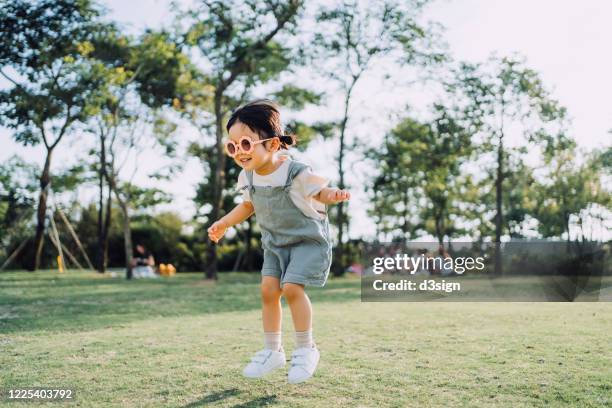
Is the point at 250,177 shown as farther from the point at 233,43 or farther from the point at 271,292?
the point at 233,43

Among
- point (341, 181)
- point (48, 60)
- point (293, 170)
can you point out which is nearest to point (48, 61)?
point (48, 60)

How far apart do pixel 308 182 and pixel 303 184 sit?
3cm

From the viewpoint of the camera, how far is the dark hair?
3963mm

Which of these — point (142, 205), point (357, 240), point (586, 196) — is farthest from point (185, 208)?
point (586, 196)

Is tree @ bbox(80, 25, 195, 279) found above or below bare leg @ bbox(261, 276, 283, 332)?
above

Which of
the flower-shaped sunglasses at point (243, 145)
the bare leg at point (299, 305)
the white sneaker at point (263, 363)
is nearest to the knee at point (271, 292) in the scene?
the bare leg at point (299, 305)

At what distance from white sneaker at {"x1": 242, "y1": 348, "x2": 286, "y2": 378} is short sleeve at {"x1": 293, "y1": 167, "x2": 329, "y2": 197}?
1.04 m

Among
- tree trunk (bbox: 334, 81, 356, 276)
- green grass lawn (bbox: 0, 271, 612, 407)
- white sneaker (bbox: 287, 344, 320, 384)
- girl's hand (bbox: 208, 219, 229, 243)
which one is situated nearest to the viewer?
green grass lawn (bbox: 0, 271, 612, 407)

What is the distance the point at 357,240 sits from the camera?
4041 cm

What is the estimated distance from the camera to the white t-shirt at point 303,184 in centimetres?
392

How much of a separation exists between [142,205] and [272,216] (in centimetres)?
2418

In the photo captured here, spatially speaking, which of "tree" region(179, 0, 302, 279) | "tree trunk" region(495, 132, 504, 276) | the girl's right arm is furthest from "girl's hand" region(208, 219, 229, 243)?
"tree trunk" region(495, 132, 504, 276)

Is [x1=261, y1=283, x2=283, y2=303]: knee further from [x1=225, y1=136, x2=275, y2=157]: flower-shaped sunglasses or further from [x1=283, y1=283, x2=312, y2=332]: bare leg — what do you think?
[x1=225, y1=136, x2=275, y2=157]: flower-shaped sunglasses

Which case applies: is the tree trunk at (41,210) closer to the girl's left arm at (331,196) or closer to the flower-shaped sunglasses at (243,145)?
the flower-shaped sunglasses at (243,145)
